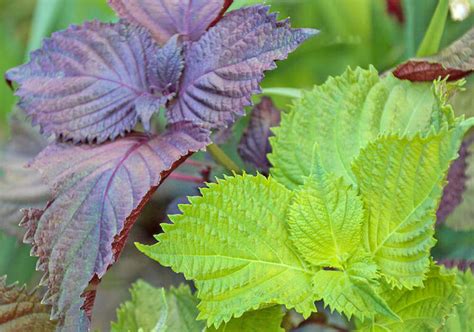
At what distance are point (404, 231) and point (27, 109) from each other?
24 cm

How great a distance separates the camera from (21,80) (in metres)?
0.40

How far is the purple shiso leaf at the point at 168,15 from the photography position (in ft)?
1.35

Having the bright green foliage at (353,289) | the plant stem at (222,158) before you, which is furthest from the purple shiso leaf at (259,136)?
the bright green foliage at (353,289)

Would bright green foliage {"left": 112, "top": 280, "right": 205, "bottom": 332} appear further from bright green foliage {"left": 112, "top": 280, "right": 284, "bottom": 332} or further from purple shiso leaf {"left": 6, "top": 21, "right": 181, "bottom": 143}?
purple shiso leaf {"left": 6, "top": 21, "right": 181, "bottom": 143}

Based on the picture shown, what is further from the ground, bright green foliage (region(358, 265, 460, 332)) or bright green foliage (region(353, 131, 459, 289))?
bright green foliage (region(353, 131, 459, 289))

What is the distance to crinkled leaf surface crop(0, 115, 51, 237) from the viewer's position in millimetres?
461

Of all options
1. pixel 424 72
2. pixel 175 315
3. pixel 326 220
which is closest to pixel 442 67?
pixel 424 72

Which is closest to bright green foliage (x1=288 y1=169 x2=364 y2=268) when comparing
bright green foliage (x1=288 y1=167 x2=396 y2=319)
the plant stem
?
bright green foliage (x1=288 y1=167 x2=396 y2=319)

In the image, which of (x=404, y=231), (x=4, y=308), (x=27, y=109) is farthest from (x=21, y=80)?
(x=404, y=231)

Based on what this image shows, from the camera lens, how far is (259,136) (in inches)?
17.8

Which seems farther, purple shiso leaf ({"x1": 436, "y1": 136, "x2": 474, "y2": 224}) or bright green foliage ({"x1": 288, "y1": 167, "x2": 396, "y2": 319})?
purple shiso leaf ({"x1": 436, "y1": 136, "x2": 474, "y2": 224})

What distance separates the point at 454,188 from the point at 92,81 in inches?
10.0

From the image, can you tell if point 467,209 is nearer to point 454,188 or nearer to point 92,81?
point 454,188

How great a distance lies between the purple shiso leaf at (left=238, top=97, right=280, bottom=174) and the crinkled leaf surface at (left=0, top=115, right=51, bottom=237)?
14 cm
